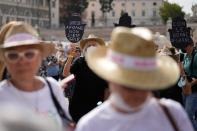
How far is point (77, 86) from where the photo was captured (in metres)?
4.97

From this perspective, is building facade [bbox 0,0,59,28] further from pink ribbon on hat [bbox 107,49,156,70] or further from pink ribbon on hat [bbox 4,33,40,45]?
pink ribbon on hat [bbox 107,49,156,70]

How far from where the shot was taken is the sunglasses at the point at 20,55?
8.56 feet

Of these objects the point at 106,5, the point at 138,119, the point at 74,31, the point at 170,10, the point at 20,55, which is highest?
the point at 20,55

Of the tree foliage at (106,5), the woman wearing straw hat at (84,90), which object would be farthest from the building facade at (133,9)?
the woman wearing straw hat at (84,90)

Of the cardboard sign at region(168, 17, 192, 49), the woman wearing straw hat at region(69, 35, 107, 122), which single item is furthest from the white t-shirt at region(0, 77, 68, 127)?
the cardboard sign at region(168, 17, 192, 49)

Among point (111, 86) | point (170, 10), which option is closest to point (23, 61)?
Result: point (111, 86)

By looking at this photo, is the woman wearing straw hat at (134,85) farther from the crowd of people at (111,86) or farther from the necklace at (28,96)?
the necklace at (28,96)

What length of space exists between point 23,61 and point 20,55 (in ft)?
0.12

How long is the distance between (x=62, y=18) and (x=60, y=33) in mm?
20169

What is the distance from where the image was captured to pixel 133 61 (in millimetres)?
2227

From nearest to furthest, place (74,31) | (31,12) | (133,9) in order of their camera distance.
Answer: (74,31), (31,12), (133,9)

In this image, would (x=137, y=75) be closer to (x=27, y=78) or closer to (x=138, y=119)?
(x=138, y=119)

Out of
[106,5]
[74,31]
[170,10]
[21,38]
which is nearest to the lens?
[21,38]

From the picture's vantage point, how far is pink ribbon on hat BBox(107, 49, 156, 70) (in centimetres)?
222
